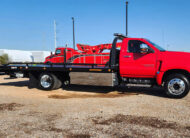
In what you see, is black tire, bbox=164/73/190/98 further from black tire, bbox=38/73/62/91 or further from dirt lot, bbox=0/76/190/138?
black tire, bbox=38/73/62/91

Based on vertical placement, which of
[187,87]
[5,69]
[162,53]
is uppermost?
[162,53]

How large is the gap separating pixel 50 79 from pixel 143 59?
14.2 ft

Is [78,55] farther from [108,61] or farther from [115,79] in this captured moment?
[115,79]

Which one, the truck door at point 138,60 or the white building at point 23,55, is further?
the white building at point 23,55

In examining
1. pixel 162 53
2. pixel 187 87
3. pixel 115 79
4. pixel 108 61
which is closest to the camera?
pixel 187 87

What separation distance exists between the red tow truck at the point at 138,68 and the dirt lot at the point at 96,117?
0.74 metres

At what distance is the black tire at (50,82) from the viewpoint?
8625mm

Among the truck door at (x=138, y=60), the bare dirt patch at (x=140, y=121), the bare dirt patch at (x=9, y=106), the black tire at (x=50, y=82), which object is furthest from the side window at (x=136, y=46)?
the bare dirt patch at (x=9, y=106)

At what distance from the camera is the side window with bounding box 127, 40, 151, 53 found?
23.5 feet

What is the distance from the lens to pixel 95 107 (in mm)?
5680

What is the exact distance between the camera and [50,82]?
8711mm

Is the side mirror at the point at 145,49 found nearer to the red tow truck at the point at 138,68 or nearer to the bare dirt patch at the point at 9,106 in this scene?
the red tow truck at the point at 138,68

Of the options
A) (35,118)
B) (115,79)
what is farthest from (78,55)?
(35,118)

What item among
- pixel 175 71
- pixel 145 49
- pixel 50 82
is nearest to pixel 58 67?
pixel 50 82
